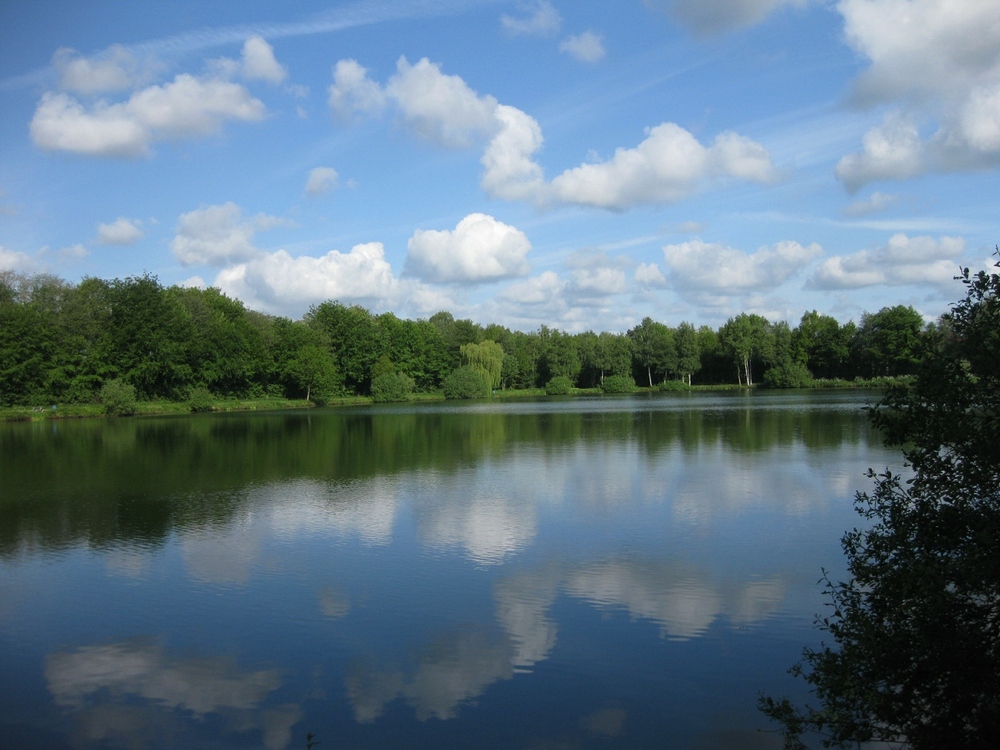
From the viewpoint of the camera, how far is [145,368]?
181 feet

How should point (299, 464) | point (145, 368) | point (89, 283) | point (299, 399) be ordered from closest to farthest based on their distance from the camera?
point (299, 464), point (145, 368), point (89, 283), point (299, 399)

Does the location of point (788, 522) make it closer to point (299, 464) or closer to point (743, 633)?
point (743, 633)

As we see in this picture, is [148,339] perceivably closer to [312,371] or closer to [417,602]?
[312,371]

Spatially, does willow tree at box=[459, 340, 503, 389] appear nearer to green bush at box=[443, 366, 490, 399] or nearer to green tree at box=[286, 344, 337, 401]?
green bush at box=[443, 366, 490, 399]

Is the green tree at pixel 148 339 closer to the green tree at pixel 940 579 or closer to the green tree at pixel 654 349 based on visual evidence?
the green tree at pixel 654 349

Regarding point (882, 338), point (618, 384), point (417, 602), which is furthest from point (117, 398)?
point (882, 338)

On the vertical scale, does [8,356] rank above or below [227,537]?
above

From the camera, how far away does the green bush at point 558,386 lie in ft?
280

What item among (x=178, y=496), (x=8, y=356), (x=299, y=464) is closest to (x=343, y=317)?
(x=8, y=356)

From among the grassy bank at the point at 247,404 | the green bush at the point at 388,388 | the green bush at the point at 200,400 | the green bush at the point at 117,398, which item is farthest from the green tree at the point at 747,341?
the green bush at the point at 117,398

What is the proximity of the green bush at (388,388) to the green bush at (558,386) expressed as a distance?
20.2 metres

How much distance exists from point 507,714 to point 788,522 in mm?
8649

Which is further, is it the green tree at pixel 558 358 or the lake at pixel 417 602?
the green tree at pixel 558 358

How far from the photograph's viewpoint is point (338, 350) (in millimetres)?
74438
